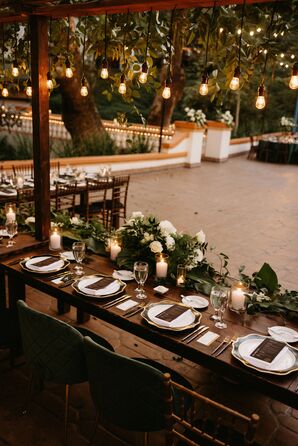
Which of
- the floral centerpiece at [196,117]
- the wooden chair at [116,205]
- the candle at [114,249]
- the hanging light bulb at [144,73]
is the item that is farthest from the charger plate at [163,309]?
the floral centerpiece at [196,117]

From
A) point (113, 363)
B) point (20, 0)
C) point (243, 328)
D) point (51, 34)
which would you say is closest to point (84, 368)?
point (113, 363)

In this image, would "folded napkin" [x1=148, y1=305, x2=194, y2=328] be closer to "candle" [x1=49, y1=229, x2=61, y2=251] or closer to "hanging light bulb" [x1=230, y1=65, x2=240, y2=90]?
"candle" [x1=49, y1=229, x2=61, y2=251]

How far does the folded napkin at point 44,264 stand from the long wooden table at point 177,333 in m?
0.07

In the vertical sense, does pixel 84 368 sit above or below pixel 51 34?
below

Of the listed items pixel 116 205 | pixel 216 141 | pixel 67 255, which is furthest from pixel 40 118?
pixel 216 141

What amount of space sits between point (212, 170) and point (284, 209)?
419 centimetres

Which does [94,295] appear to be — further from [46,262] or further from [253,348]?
[253,348]

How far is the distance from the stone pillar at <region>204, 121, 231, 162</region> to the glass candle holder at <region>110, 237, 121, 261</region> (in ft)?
36.9

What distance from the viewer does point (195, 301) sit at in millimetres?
2885

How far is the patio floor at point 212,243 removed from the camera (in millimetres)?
2779

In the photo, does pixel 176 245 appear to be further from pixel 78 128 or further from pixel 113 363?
pixel 78 128

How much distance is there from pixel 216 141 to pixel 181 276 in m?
11.6

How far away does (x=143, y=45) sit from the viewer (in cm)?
395

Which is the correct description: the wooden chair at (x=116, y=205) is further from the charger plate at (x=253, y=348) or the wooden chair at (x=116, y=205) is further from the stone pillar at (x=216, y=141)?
the stone pillar at (x=216, y=141)
